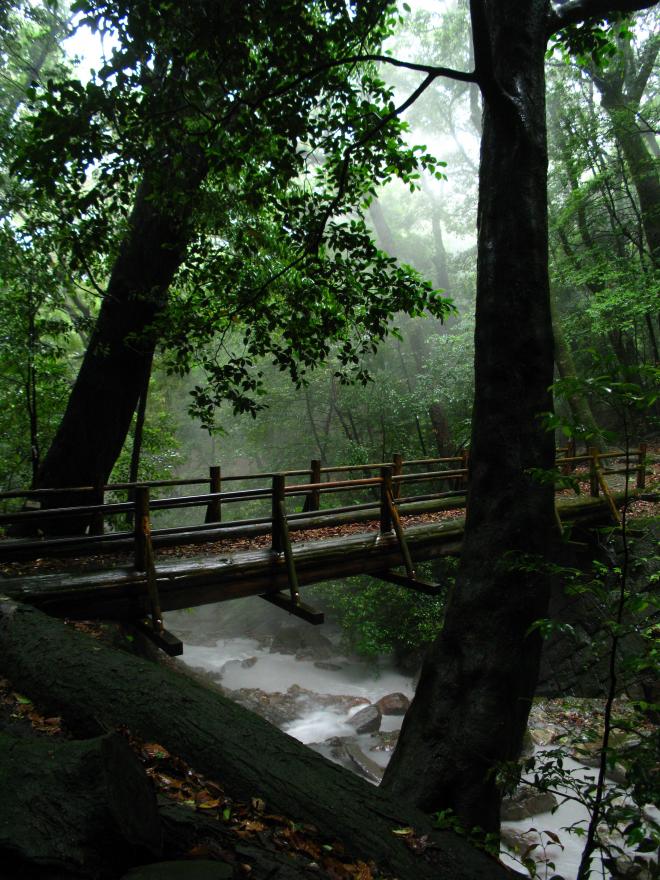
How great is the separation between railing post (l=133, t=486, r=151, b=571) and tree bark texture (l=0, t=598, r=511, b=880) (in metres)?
1.43

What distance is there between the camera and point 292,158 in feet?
17.5

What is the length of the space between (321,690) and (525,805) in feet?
22.0

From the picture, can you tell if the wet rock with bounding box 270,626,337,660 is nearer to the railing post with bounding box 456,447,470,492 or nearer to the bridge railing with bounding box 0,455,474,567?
the railing post with bounding box 456,447,470,492

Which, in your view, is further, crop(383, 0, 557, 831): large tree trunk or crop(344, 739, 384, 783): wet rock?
crop(344, 739, 384, 783): wet rock

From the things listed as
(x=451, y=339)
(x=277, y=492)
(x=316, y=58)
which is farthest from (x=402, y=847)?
(x=451, y=339)

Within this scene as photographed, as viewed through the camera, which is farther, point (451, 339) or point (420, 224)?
point (420, 224)

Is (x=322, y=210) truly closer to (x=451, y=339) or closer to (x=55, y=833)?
(x=55, y=833)

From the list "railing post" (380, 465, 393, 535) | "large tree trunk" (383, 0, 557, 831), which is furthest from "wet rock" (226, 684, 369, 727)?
"large tree trunk" (383, 0, 557, 831)

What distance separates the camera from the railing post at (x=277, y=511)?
235 inches

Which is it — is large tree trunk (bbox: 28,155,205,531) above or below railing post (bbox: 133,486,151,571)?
above

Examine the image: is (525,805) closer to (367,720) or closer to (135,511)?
(367,720)

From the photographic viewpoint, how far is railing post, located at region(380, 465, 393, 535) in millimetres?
7094

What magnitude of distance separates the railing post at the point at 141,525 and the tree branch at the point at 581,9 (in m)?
5.60

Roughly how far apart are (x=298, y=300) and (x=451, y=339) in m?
12.1
